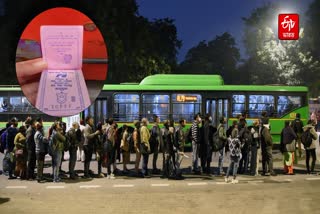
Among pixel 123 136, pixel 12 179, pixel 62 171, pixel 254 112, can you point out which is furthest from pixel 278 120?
pixel 12 179

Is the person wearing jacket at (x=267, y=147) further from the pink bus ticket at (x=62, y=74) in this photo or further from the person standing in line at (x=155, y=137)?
the pink bus ticket at (x=62, y=74)

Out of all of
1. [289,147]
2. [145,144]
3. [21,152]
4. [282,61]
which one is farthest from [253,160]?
[282,61]

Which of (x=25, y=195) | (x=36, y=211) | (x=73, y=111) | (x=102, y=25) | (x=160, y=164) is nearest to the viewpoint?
(x=73, y=111)

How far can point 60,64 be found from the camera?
10.0 meters

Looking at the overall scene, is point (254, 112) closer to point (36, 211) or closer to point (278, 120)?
point (278, 120)

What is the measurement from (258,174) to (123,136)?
4282mm

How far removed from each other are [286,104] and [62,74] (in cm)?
1592

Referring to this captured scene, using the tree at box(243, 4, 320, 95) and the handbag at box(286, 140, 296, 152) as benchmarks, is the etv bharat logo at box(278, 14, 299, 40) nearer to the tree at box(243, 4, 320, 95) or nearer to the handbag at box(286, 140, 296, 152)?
the tree at box(243, 4, 320, 95)

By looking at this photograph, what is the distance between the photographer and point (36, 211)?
10.6m

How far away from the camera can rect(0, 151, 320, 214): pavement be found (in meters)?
10.8

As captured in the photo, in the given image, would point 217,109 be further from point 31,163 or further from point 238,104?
point 31,163

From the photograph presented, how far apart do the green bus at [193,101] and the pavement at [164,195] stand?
795 centimetres

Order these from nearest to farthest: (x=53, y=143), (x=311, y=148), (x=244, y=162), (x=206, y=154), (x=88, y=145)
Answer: (x=53, y=143) → (x=88, y=145) → (x=206, y=154) → (x=244, y=162) → (x=311, y=148)

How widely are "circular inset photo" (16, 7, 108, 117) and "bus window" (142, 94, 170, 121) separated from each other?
1306 centimetres
